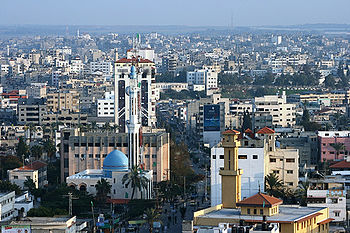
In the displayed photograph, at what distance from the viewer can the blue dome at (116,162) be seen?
4922cm

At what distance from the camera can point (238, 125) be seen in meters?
78.8

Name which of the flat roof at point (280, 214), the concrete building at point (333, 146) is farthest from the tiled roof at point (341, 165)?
the flat roof at point (280, 214)

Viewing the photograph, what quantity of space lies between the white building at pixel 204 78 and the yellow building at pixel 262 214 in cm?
8434

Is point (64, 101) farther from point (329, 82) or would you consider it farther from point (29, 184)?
point (329, 82)

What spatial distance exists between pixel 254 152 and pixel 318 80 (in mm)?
89326

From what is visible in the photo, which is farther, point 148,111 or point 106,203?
point 148,111

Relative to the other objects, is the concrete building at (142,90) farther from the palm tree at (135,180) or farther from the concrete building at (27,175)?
the palm tree at (135,180)

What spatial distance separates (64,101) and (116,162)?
45473 millimetres

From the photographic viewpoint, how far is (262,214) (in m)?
35.4

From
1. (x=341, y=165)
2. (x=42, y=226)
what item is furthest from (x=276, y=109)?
(x=42, y=226)

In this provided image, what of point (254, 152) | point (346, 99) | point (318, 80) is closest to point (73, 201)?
point (254, 152)

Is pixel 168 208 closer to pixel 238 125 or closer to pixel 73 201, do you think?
pixel 73 201

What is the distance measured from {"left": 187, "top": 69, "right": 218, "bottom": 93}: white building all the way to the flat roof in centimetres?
8532

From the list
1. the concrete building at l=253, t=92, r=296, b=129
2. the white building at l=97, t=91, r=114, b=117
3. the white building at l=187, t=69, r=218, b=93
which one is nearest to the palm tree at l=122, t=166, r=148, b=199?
the concrete building at l=253, t=92, r=296, b=129
